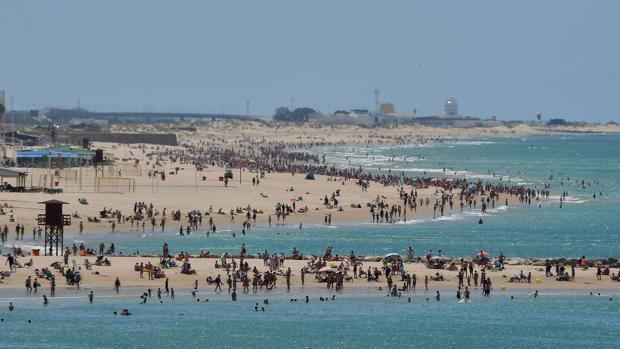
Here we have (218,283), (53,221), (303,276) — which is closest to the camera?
(218,283)

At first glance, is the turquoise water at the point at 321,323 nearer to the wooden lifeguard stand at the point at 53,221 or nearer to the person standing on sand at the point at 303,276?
the person standing on sand at the point at 303,276

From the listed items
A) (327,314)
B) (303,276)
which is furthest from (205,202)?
(327,314)

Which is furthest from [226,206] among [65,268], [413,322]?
[413,322]

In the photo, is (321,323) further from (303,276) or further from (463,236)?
(463,236)

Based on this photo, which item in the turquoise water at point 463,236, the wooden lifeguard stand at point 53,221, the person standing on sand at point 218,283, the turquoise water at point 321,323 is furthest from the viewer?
the turquoise water at point 463,236

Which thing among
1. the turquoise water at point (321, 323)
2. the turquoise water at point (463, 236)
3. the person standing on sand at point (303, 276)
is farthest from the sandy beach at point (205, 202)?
the turquoise water at point (321, 323)

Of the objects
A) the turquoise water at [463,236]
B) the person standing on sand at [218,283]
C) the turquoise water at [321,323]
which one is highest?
the turquoise water at [463,236]

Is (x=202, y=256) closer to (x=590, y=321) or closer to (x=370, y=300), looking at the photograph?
(x=370, y=300)

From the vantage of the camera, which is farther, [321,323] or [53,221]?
[53,221]

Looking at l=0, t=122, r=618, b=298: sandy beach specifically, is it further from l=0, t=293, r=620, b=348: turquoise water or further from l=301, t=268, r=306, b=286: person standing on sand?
l=0, t=293, r=620, b=348: turquoise water
